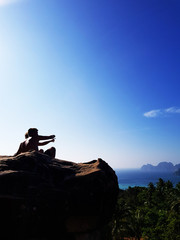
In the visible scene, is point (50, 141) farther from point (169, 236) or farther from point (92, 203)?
point (169, 236)

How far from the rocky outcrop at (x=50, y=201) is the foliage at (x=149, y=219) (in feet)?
58.7

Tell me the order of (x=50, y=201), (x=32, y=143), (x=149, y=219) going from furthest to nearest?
(x=149, y=219) → (x=32, y=143) → (x=50, y=201)

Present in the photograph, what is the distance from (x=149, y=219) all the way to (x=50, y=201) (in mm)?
39303

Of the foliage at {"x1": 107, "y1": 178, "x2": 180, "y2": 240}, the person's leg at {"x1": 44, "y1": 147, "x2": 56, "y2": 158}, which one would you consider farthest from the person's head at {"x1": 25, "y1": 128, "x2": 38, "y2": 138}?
the foliage at {"x1": 107, "y1": 178, "x2": 180, "y2": 240}

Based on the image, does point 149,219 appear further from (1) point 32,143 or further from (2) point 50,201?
(2) point 50,201

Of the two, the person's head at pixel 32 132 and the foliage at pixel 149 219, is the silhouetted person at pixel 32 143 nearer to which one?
the person's head at pixel 32 132

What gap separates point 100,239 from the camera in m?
8.07

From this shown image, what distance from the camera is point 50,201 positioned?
23.3 ft

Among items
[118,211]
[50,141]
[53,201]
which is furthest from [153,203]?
[53,201]

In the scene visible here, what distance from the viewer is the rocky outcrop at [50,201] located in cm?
677

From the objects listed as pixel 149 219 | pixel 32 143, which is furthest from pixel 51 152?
pixel 149 219

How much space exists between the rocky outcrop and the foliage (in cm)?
1789

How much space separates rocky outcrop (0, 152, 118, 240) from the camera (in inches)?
267

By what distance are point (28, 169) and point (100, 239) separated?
451cm
